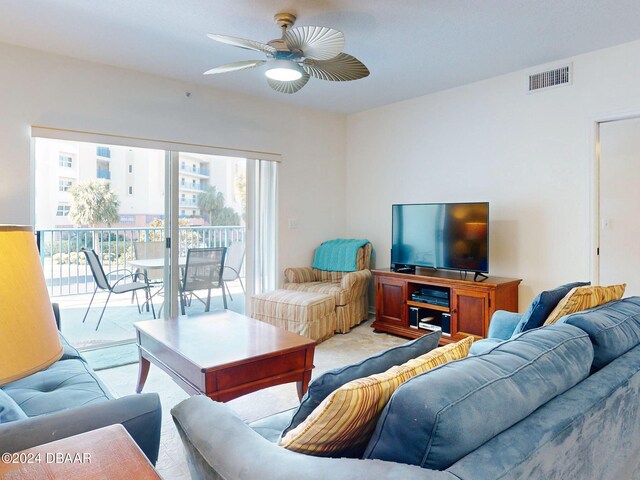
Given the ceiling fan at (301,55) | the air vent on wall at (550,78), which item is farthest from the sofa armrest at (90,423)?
the air vent on wall at (550,78)

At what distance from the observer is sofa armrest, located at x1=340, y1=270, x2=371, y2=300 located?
4.35 metres

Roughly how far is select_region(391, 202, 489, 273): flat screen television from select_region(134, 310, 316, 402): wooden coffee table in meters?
1.94

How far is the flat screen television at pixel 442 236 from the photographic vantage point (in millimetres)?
3674

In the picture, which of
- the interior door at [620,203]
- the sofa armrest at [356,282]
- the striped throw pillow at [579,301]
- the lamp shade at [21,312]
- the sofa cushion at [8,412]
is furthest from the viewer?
the sofa armrest at [356,282]

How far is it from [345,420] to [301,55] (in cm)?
220

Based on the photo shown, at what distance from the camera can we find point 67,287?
383 centimetres

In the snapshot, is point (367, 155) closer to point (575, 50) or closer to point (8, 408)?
point (575, 50)

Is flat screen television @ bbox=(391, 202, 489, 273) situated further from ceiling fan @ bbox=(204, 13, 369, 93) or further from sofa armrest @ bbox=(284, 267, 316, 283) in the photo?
ceiling fan @ bbox=(204, 13, 369, 93)

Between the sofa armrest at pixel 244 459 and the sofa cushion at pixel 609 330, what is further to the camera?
the sofa cushion at pixel 609 330

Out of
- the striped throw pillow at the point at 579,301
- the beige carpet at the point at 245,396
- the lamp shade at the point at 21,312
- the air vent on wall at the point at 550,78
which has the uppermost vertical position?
the air vent on wall at the point at 550,78

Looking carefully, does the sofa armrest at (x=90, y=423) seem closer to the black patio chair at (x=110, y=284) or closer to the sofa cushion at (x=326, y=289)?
the black patio chair at (x=110, y=284)

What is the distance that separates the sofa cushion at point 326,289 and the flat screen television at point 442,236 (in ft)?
2.02

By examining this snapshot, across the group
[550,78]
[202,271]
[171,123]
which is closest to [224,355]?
[202,271]

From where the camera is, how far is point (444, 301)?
3.88 meters
